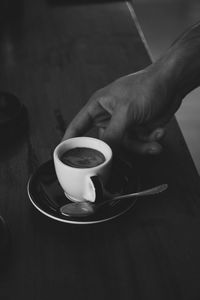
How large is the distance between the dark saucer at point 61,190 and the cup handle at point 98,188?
26 mm

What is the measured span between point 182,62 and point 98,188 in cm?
56

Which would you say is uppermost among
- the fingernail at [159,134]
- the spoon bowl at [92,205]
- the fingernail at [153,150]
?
the spoon bowl at [92,205]

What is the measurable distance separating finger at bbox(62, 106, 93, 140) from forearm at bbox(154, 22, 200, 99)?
9.1 inches

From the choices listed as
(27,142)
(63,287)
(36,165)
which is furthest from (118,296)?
(27,142)

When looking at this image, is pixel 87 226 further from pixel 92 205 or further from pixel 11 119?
pixel 11 119

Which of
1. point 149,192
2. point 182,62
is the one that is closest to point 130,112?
point 182,62

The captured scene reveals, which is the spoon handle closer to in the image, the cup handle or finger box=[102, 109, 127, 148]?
the cup handle

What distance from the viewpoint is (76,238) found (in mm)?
876

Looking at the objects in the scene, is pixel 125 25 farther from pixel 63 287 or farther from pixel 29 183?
pixel 63 287

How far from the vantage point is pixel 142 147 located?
1139mm

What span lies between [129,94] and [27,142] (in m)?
0.29

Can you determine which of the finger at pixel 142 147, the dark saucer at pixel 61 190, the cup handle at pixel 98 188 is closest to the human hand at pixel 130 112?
the finger at pixel 142 147

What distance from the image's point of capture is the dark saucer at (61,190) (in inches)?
35.1

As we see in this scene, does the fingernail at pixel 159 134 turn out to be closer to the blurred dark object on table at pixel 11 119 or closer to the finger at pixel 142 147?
the finger at pixel 142 147
